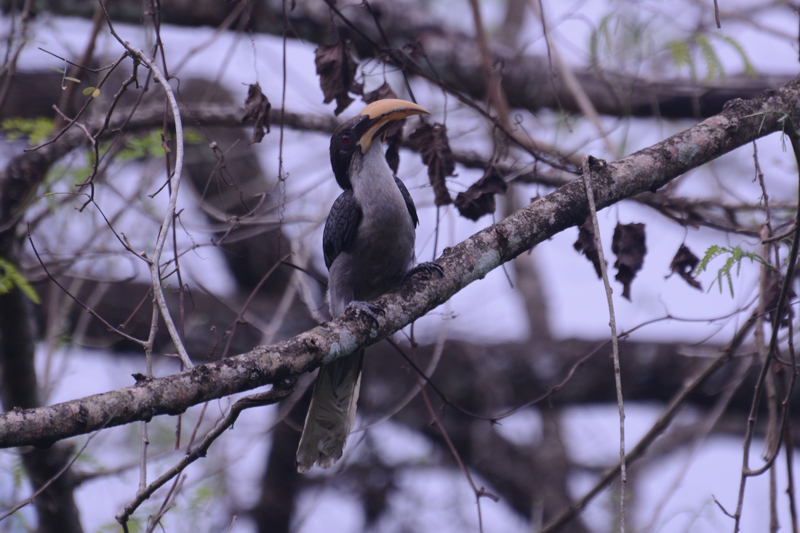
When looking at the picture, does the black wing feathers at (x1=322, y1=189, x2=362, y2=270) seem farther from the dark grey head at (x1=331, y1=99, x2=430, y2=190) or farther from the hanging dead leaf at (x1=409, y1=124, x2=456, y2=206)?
the hanging dead leaf at (x1=409, y1=124, x2=456, y2=206)

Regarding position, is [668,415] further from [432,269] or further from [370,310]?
[370,310]

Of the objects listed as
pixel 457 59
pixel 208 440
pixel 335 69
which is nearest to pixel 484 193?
pixel 335 69

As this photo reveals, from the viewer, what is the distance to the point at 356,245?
13.1 feet

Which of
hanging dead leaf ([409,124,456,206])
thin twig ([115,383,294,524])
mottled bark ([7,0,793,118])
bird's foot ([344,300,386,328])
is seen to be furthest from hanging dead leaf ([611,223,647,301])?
mottled bark ([7,0,793,118])

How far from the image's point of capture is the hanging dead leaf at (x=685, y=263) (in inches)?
140

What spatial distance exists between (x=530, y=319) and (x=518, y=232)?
24.5 feet

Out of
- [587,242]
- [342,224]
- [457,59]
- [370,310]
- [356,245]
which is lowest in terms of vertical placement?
[370,310]

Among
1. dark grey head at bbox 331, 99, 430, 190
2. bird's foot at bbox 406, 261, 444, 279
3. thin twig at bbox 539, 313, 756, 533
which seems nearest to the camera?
bird's foot at bbox 406, 261, 444, 279

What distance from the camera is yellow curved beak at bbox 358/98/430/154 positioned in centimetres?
377

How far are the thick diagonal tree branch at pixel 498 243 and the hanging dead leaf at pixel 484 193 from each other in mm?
460

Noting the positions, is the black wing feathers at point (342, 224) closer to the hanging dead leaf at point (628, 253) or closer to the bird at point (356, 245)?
the bird at point (356, 245)

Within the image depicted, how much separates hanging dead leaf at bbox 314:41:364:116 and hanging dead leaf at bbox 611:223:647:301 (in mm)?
1775

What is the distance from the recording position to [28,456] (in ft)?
13.7

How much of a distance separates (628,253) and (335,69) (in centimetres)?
196
